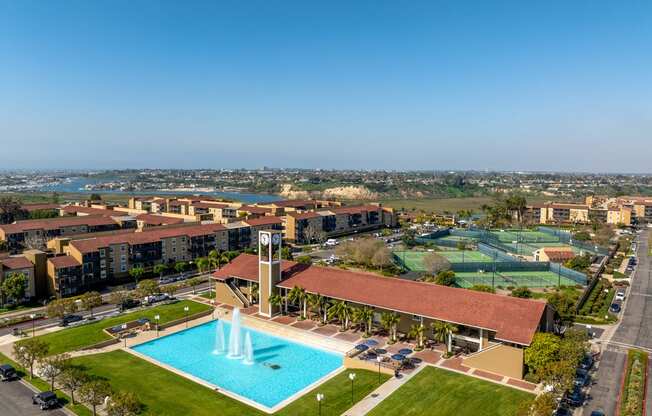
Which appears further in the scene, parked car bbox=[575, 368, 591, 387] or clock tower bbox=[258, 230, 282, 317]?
clock tower bbox=[258, 230, 282, 317]

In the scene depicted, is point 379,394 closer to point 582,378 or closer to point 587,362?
point 582,378

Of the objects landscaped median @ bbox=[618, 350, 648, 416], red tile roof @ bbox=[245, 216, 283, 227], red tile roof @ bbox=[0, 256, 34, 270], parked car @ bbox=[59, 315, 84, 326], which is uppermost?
red tile roof @ bbox=[245, 216, 283, 227]

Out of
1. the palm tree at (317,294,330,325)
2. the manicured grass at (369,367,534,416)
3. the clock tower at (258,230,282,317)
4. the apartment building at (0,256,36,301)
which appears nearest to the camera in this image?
the manicured grass at (369,367,534,416)

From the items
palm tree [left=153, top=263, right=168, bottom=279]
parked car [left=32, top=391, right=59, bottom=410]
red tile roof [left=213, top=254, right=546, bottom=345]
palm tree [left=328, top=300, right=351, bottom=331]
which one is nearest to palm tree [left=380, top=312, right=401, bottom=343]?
red tile roof [left=213, top=254, right=546, bottom=345]

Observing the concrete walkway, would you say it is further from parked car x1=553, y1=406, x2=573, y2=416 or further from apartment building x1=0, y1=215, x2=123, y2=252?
apartment building x1=0, y1=215, x2=123, y2=252

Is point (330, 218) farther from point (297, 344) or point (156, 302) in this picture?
point (297, 344)

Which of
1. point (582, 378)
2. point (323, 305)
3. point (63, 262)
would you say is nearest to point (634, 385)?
point (582, 378)
